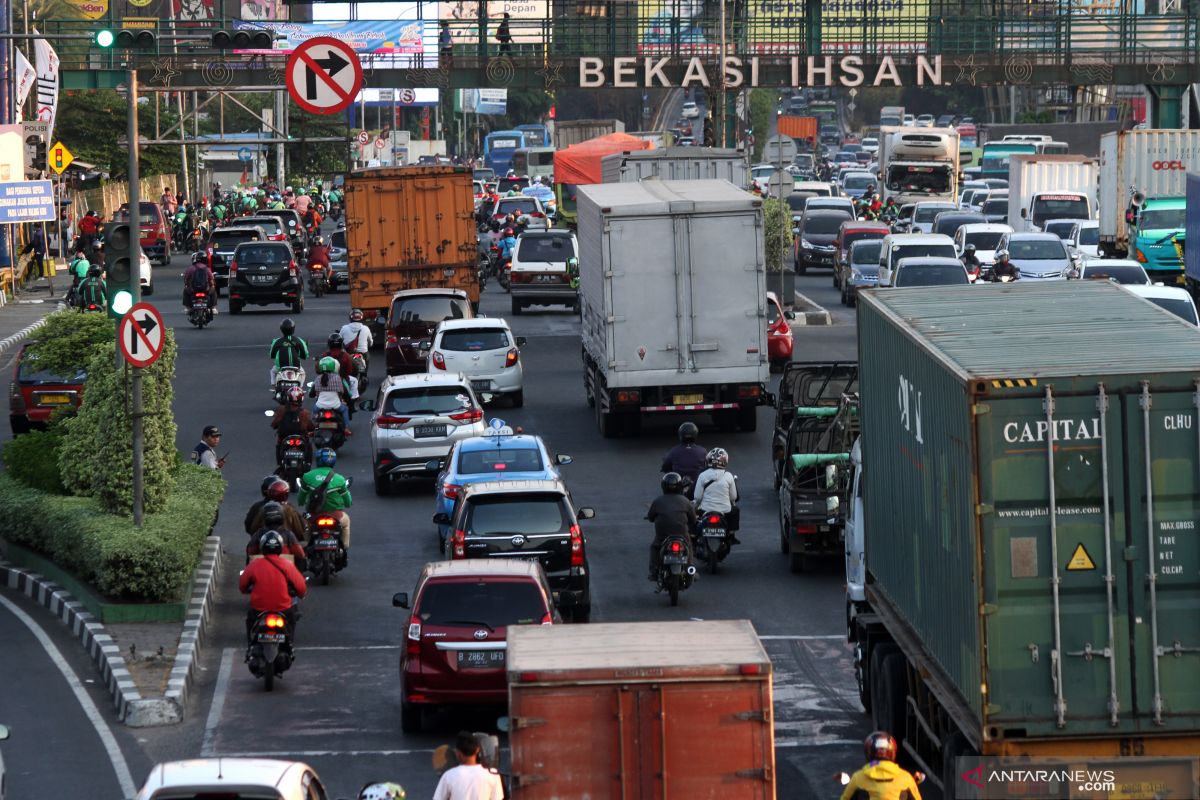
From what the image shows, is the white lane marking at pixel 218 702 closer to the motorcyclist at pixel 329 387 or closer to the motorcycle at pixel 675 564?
the motorcycle at pixel 675 564

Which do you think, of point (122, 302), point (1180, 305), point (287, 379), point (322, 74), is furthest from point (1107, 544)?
point (1180, 305)

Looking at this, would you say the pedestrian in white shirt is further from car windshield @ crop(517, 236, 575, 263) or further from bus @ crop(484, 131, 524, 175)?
bus @ crop(484, 131, 524, 175)

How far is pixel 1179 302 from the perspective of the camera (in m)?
32.4

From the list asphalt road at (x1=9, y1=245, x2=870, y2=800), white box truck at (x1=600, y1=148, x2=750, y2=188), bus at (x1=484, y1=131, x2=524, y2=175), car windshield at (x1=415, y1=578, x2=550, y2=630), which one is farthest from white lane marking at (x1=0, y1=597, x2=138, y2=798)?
bus at (x1=484, y1=131, x2=524, y2=175)

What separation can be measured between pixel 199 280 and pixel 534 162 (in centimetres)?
7390

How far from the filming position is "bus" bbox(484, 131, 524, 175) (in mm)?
127750

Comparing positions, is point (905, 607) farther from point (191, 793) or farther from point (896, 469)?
point (191, 793)

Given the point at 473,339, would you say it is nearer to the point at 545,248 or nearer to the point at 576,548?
the point at 576,548

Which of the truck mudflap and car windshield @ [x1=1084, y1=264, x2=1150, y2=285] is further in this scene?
car windshield @ [x1=1084, y1=264, x2=1150, y2=285]

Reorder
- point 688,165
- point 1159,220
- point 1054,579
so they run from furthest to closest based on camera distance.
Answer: point 1159,220 → point 688,165 → point 1054,579

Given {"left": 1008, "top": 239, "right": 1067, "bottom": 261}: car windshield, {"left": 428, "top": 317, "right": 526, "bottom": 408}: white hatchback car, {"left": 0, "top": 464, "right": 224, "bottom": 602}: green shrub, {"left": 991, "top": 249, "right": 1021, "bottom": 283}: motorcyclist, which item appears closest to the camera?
{"left": 0, "top": 464, "right": 224, "bottom": 602}: green shrub

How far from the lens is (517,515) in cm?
1952

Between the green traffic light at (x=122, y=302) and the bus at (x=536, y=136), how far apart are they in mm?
107540

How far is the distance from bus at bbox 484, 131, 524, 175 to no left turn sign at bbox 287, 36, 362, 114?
10199cm
